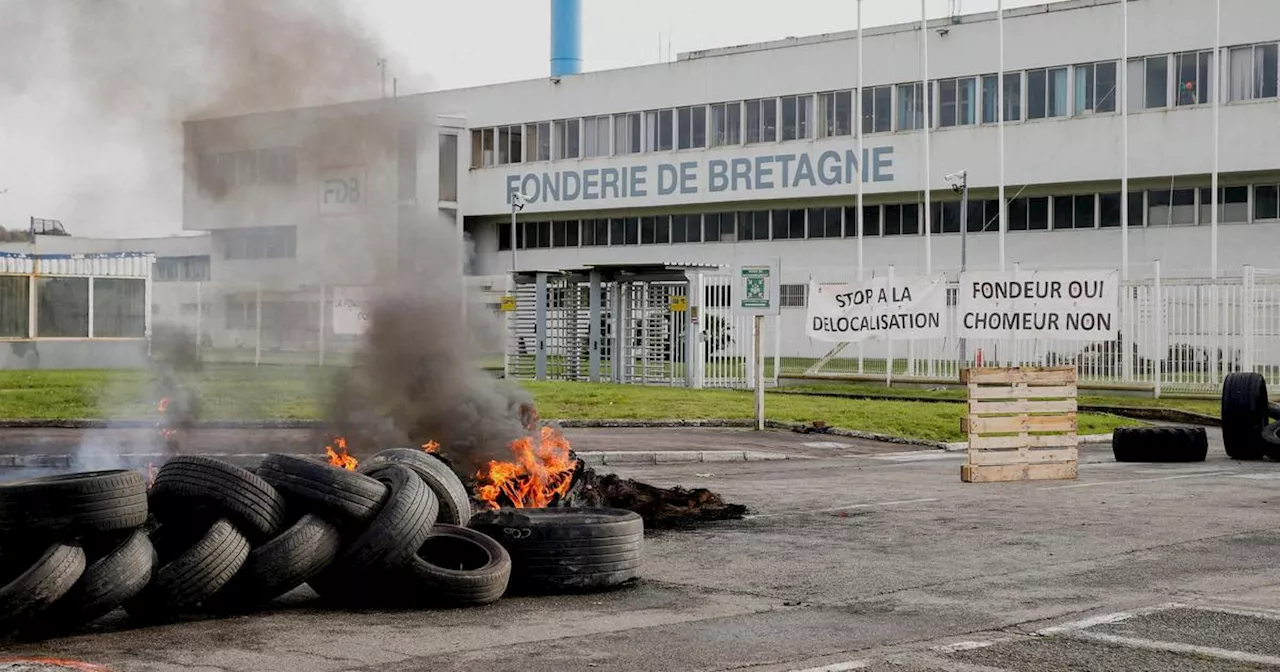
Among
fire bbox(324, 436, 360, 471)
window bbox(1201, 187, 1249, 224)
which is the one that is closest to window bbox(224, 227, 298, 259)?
fire bbox(324, 436, 360, 471)

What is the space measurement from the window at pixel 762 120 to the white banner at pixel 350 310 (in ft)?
145

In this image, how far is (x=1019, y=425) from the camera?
17312 mm

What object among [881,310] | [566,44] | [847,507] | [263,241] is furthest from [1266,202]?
[263,241]

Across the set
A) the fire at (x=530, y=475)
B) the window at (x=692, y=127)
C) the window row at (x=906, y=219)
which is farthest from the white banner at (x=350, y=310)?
the window at (x=692, y=127)

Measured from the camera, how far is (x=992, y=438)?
16.9m

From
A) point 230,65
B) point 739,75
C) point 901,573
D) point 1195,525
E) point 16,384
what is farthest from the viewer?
point 739,75

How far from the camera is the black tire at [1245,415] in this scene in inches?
770

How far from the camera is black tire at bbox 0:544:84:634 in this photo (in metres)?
7.37

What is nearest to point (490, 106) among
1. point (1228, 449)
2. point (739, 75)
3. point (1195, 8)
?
point (739, 75)

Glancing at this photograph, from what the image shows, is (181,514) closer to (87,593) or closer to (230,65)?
(87,593)

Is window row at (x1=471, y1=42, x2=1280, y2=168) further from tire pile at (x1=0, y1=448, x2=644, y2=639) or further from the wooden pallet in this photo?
tire pile at (x1=0, y1=448, x2=644, y2=639)

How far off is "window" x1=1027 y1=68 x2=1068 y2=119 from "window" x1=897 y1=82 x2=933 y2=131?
13.4ft

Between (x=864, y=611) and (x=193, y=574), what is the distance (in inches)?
144

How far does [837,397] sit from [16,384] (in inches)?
679
